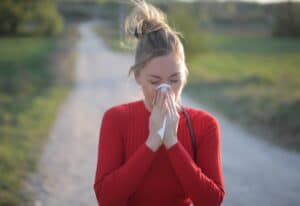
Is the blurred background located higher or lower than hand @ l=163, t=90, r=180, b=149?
lower

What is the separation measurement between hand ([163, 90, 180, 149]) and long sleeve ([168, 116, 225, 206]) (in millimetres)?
21

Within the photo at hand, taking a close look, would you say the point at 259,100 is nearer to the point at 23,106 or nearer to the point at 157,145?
the point at 23,106

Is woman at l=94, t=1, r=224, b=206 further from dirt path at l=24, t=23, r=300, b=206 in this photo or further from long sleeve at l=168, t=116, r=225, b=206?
dirt path at l=24, t=23, r=300, b=206

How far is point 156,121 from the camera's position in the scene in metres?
1.72

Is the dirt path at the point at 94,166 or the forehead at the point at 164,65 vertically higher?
the forehead at the point at 164,65

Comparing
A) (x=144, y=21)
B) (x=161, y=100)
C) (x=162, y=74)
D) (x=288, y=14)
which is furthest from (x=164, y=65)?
(x=288, y=14)

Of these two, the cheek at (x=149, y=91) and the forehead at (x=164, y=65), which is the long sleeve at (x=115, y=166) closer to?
the cheek at (x=149, y=91)

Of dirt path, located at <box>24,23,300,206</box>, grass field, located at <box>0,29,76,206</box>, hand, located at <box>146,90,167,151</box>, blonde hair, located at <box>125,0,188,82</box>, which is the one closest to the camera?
hand, located at <box>146,90,167,151</box>

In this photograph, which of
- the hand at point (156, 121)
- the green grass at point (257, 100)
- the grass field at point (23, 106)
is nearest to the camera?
the hand at point (156, 121)

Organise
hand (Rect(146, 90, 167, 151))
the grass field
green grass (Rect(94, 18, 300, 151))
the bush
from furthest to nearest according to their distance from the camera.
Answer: the bush → green grass (Rect(94, 18, 300, 151)) → the grass field → hand (Rect(146, 90, 167, 151))

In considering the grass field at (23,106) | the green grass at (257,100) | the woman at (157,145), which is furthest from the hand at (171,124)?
the grass field at (23,106)

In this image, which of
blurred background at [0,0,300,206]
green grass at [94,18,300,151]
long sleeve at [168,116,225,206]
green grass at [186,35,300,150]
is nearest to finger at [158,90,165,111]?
long sleeve at [168,116,225,206]

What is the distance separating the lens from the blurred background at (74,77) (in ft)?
22.1

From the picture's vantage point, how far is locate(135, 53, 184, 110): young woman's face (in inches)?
70.5
